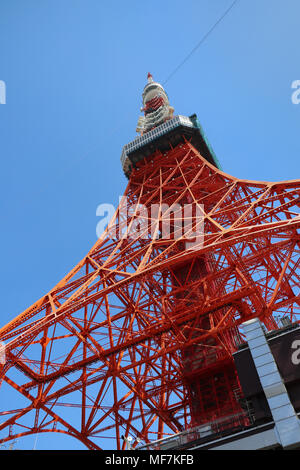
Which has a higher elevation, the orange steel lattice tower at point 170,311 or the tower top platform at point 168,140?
the tower top platform at point 168,140

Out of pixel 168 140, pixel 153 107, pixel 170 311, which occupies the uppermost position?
pixel 153 107

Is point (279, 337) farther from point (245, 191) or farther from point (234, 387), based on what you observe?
point (245, 191)

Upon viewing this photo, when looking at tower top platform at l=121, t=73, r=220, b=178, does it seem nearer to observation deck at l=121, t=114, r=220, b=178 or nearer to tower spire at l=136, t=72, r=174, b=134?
observation deck at l=121, t=114, r=220, b=178

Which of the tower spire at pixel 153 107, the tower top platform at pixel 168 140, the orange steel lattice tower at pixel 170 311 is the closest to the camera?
the orange steel lattice tower at pixel 170 311

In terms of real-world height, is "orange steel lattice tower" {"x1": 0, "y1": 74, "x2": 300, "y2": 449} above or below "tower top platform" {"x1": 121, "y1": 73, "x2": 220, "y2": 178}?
below

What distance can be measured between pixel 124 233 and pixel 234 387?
946cm

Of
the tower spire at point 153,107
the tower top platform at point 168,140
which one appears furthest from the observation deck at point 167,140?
the tower spire at point 153,107

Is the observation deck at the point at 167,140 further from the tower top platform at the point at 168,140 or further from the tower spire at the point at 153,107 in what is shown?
the tower spire at the point at 153,107

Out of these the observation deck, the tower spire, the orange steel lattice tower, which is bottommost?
the orange steel lattice tower

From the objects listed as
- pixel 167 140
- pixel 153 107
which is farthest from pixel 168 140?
pixel 153 107

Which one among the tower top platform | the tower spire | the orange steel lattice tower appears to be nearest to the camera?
the orange steel lattice tower

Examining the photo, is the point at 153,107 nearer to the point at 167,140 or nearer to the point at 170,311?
the point at 167,140

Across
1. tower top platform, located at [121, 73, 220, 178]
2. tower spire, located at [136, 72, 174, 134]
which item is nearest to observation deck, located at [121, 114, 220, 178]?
tower top platform, located at [121, 73, 220, 178]
